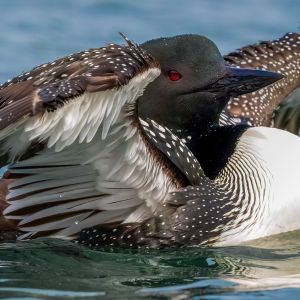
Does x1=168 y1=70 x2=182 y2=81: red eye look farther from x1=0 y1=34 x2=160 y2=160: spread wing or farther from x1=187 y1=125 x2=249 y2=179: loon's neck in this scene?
x1=0 y1=34 x2=160 y2=160: spread wing

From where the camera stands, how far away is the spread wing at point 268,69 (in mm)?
10523

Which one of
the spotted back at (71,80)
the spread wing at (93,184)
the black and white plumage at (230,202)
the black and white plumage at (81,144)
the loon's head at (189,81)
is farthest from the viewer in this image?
the loon's head at (189,81)

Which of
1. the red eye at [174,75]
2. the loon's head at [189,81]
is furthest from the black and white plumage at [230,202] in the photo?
the red eye at [174,75]

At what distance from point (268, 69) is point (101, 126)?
3.56 meters

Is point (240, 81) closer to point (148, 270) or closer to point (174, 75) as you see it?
point (174, 75)

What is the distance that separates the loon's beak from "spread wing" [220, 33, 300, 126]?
1.20m

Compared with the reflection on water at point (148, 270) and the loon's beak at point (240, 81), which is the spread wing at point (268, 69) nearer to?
the loon's beak at point (240, 81)

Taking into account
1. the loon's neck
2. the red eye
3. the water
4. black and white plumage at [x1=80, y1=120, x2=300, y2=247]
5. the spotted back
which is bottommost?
the water

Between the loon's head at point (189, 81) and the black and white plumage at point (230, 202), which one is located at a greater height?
the loon's head at point (189, 81)

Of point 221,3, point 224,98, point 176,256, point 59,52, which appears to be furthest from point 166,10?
point 176,256

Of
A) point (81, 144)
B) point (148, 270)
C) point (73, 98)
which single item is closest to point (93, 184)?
point (81, 144)

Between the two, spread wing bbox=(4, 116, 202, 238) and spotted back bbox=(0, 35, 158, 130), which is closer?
spotted back bbox=(0, 35, 158, 130)

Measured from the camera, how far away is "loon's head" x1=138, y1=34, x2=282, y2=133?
8664 millimetres

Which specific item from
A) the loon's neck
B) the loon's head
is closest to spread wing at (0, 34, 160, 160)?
the loon's head
